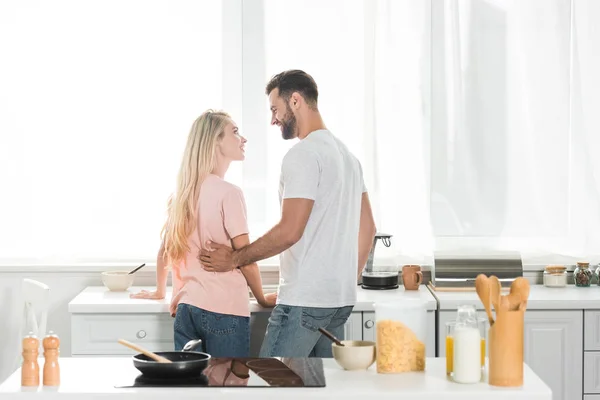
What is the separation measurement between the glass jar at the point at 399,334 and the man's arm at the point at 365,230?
1.16m

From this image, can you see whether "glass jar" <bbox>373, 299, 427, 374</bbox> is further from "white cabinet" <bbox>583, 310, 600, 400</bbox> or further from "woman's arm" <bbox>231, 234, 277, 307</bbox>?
"white cabinet" <bbox>583, 310, 600, 400</bbox>

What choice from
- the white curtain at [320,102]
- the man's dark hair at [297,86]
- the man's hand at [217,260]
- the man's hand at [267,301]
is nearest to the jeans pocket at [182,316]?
the man's hand at [217,260]

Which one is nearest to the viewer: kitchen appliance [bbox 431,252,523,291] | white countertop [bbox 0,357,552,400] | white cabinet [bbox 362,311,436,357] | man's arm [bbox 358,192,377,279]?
white countertop [bbox 0,357,552,400]

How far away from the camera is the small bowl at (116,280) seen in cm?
398

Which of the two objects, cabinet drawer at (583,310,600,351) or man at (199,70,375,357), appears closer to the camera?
man at (199,70,375,357)

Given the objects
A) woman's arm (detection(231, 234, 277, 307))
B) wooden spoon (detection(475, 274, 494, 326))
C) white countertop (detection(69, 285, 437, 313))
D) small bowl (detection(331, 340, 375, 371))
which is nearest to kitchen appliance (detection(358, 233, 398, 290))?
white countertop (detection(69, 285, 437, 313))

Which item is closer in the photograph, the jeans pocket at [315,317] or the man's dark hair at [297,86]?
the jeans pocket at [315,317]

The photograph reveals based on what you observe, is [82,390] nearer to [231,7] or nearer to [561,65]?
[231,7]

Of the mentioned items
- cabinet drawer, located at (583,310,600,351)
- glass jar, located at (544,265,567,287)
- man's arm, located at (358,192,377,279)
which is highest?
man's arm, located at (358,192,377,279)

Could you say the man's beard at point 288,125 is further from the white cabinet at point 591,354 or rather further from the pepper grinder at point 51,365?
the white cabinet at point 591,354

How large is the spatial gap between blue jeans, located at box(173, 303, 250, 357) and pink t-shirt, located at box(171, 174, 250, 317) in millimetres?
29

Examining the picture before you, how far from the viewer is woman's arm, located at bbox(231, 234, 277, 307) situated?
3414mm

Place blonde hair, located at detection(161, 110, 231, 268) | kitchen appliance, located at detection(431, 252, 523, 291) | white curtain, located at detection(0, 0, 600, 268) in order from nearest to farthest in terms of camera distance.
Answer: blonde hair, located at detection(161, 110, 231, 268)
kitchen appliance, located at detection(431, 252, 523, 291)
white curtain, located at detection(0, 0, 600, 268)

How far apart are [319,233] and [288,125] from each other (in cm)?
42
